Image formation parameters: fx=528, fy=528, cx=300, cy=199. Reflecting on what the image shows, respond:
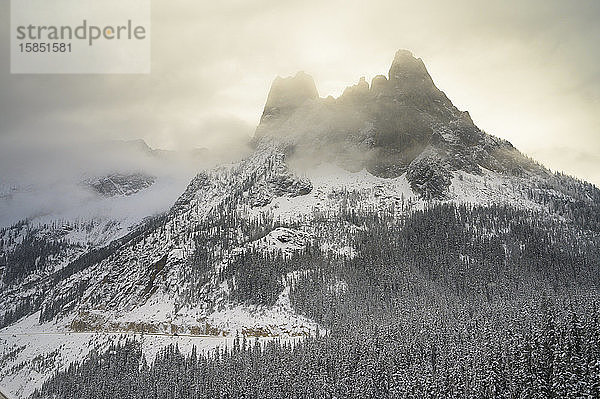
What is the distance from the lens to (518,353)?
4651 inches

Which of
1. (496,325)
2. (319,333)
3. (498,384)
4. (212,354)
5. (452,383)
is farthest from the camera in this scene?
(319,333)

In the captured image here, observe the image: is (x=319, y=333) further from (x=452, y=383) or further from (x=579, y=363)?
(x=579, y=363)

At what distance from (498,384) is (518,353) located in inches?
406

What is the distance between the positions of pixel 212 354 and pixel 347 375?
60.3m

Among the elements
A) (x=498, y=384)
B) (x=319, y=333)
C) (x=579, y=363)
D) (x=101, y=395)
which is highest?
(x=579, y=363)

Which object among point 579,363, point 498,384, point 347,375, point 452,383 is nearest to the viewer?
point 579,363

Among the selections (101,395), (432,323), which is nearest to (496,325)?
(432,323)

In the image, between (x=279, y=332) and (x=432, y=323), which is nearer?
(x=432, y=323)

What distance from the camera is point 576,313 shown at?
122 m

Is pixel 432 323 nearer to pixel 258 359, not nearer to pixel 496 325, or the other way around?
pixel 496 325

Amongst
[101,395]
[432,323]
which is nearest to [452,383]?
[432,323]

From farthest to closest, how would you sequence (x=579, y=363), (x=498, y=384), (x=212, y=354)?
(x=212, y=354) → (x=498, y=384) → (x=579, y=363)

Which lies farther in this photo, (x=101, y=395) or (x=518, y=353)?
(x=101, y=395)

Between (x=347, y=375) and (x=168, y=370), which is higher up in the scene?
(x=347, y=375)
